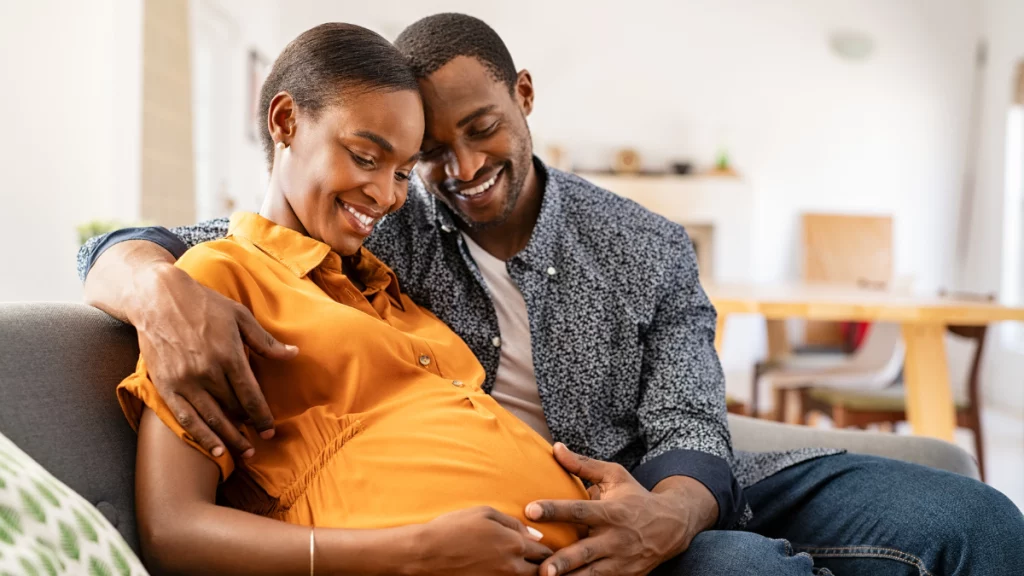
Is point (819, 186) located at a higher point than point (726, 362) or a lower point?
higher

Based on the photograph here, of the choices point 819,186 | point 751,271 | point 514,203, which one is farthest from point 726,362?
point 514,203

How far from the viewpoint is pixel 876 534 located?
4.01ft

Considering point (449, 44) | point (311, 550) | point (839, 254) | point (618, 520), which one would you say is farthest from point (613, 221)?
point (839, 254)

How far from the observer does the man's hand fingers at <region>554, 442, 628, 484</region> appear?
1.07 m

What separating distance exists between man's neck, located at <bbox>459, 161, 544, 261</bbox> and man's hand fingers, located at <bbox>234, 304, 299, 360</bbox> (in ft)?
2.11

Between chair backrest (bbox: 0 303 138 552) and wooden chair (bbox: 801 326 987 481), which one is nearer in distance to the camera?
chair backrest (bbox: 0 303 138 552)

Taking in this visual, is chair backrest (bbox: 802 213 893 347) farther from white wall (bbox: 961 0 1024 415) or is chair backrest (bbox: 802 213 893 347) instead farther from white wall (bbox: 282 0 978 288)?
white wall (bbox: 961 0 1024 415)

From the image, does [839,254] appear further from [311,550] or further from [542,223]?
[311,550]

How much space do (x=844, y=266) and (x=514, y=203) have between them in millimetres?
5884

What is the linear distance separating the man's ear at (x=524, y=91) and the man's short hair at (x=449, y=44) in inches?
2.1

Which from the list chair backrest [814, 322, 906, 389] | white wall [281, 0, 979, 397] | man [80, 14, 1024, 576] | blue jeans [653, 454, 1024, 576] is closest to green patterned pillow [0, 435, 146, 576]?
man [80, 14, 1024, 576]

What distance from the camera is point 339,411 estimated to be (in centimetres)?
98

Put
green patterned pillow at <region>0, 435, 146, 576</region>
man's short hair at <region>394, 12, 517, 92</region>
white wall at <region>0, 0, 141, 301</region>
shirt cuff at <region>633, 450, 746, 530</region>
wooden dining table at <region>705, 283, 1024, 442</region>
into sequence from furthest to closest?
1. white wall at <region>0, 0, 141, 301</region>
2. wooden dining table at <region>705, 283, 1024, 442</region>
3. man's short hair at <region>394, 12, 517, 92</region>
4. shirt cuff at <region>633, 450, 746, 530</region>
5. green patterned pillow at <region>0, 435, 146, 576</region>

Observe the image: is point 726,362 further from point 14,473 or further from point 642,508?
point 14,473
